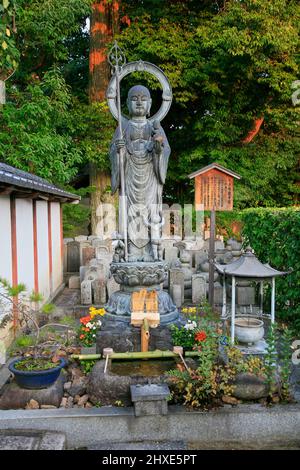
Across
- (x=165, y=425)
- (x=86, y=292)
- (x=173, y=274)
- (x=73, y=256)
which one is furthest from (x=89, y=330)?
(x=73, y=256)

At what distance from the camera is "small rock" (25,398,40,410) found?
5.09m

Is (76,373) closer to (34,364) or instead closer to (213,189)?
(34,364)

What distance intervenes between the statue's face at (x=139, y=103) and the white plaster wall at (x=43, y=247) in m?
4.59

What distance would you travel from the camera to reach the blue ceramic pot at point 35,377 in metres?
5.11

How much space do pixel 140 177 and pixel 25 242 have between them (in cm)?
342

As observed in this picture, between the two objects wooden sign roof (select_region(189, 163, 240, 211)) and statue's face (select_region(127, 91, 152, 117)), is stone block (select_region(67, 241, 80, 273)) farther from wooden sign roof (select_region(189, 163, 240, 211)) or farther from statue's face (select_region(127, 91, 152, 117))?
statue's face (select_region(127, 91, 152, 117))

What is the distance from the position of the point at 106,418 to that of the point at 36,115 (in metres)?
11.0

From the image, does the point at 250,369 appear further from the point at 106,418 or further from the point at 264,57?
the point at 264,57

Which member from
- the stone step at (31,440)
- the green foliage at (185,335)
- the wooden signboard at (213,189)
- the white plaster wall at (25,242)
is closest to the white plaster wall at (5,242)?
the white plaster wall at (25,242)

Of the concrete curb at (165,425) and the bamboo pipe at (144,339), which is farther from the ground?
the bamboo pipe at (144,339)

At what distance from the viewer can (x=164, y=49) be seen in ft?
56.4

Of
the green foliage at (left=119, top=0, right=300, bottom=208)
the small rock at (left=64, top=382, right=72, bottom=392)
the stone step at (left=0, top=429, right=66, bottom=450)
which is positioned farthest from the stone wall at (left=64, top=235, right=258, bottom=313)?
the green foliage at (left=119, top=0, right=300, bottom=208)

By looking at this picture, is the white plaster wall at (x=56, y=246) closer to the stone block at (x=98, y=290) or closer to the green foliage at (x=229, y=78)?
the stone block at (x=98, y=290)

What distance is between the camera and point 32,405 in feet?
16.7
